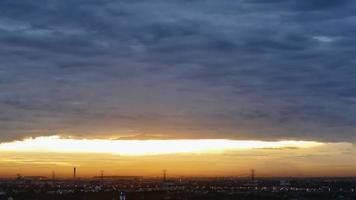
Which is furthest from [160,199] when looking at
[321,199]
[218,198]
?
[321,199]

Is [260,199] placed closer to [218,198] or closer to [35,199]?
[218,198]

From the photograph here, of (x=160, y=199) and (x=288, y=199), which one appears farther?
(x=288, y=199)

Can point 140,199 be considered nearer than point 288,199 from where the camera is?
Yes

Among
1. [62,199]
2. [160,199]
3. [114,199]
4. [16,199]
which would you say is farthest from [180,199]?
[16,199]

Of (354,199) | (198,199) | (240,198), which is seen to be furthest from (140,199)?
(354,199)

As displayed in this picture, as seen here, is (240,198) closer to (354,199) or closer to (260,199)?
(260,199)

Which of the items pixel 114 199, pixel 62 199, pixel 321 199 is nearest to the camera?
pixel 114 199

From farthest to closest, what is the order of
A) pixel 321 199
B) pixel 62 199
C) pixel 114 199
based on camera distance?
pixel 321 199 → pixel 62 199 → pixel 114 199
